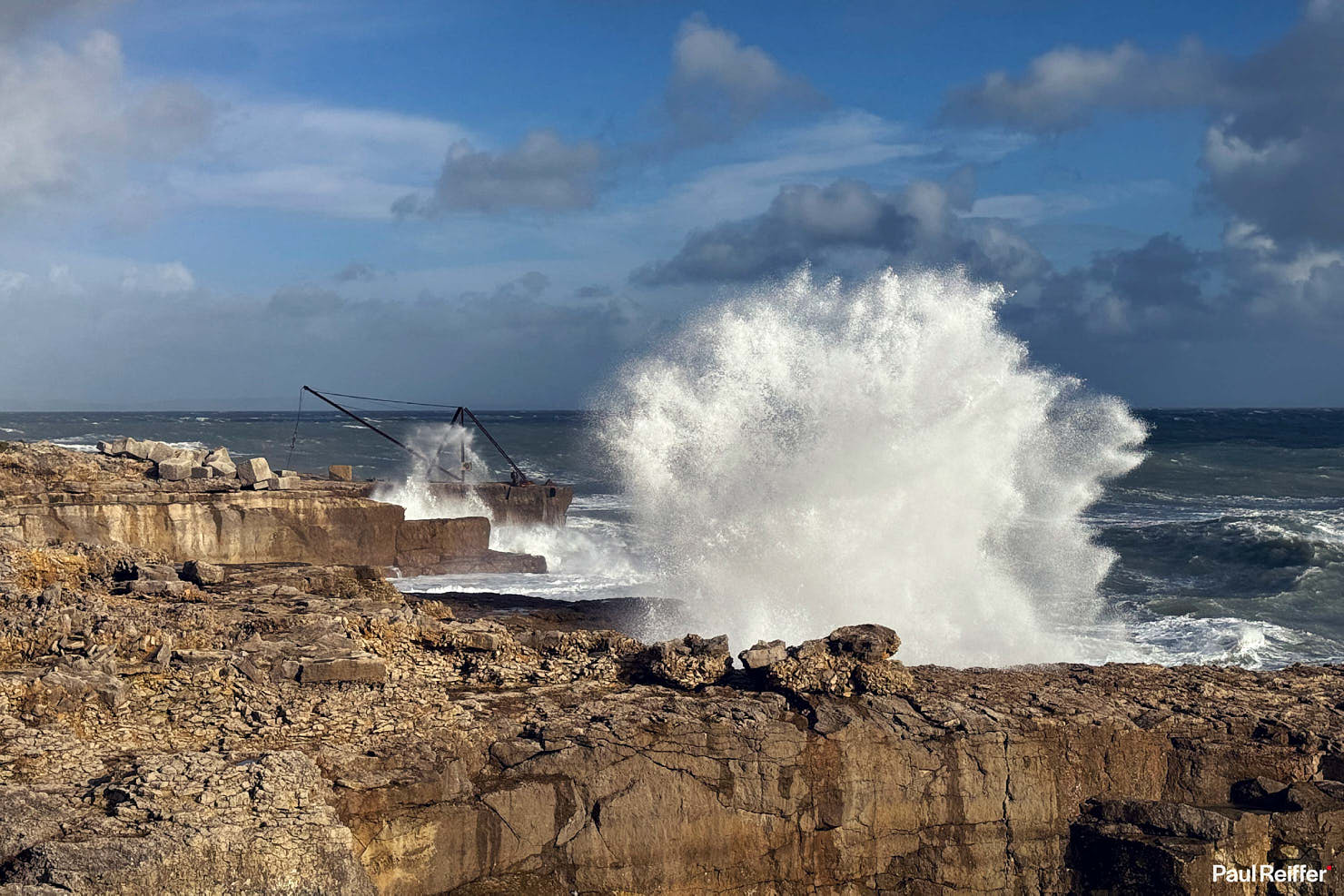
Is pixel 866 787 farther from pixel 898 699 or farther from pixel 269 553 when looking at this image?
pixel 269 553

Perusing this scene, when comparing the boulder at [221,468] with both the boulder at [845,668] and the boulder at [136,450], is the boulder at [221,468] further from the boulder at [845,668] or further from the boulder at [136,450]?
the boulder at [845,668]

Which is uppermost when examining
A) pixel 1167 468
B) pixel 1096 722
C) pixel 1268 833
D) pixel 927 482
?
pixel 1167 468

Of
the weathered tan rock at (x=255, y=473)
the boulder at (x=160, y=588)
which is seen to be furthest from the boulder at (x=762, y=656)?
the weathered tan rock at (x=255, y=473)

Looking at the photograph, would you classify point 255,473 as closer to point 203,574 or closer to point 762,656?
point 203,574

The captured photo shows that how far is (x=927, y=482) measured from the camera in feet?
46.8

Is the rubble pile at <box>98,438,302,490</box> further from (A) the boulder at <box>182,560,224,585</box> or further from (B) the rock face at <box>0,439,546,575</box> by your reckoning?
(A) the boulder at <box>182,560,224,585</box>

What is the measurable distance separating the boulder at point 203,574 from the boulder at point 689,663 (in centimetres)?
518

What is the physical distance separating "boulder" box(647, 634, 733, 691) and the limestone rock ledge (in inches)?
1.0

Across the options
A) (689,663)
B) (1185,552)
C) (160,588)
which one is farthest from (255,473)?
(1185,552)

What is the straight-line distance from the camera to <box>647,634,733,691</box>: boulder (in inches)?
333

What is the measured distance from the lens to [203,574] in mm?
11180

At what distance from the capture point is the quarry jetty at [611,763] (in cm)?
627

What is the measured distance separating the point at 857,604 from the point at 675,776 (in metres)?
6.09

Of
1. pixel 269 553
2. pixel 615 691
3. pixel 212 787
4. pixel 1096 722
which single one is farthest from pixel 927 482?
pixel 269 553
